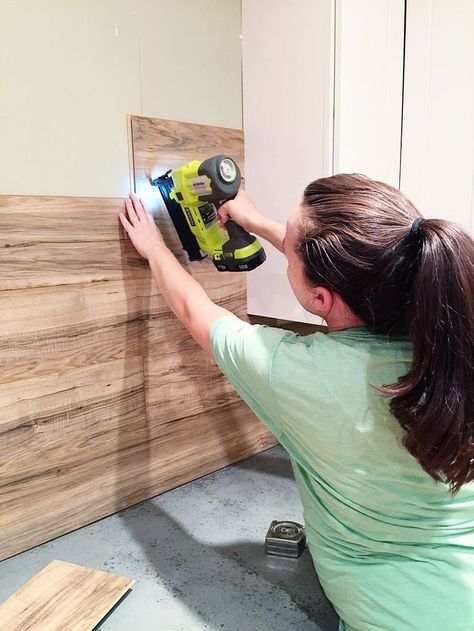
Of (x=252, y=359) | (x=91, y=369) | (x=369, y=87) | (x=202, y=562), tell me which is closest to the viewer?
(x=252, y=359)

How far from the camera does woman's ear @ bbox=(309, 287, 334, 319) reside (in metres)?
0.82

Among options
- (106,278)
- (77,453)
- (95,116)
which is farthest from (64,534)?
(95,116)

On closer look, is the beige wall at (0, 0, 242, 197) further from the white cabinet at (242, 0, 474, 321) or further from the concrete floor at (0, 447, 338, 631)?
the concrete floor at (0, 447, 338, 631)

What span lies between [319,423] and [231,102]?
965 millimetres

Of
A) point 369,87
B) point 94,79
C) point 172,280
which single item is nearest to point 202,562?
point 172,280

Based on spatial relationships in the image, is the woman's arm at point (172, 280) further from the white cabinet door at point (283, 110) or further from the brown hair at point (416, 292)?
the white cabinet door at point (283, 110)

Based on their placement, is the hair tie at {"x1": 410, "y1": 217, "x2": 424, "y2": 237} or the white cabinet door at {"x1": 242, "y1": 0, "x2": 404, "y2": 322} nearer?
the hair tie at {"x1": 410, "y1": 217, "x2": 424, "y2": 237}

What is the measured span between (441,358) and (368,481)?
212 mm

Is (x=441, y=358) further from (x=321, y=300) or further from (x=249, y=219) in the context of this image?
(x=249, y=219)

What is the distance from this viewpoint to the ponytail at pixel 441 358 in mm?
712

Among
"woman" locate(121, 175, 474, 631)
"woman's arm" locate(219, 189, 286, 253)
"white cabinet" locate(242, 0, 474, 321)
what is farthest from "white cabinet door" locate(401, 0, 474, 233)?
"woman" locate(121, 175, 474, 631)

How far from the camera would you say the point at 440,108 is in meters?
1.33

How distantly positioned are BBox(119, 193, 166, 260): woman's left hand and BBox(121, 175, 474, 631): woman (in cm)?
39

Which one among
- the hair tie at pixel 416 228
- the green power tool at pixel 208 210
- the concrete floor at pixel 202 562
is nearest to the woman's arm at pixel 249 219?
the green power tool at pixel 208 210
